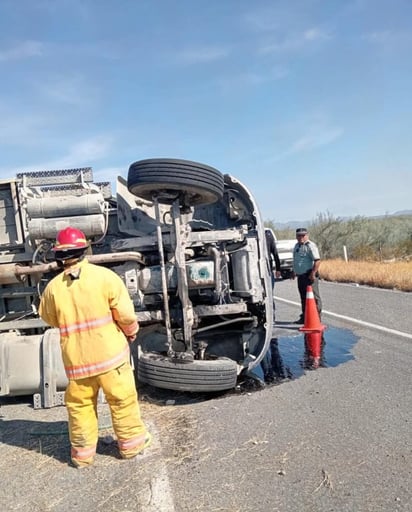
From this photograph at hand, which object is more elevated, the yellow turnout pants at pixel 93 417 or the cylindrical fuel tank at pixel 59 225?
the cylindrical fuel tank at pixel 59 225

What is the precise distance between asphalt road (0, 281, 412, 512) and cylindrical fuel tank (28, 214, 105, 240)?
5.69ft

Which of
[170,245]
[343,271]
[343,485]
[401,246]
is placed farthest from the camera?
[401,246]

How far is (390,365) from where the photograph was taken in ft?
18.4

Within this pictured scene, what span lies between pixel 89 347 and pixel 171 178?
184 centimetres

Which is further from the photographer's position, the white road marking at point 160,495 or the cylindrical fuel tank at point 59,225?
the cylindrical fuel tank at point 59,225

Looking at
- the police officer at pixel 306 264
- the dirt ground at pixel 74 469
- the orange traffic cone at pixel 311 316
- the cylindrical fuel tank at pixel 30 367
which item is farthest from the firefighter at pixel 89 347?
the police officer at pixel 306 264

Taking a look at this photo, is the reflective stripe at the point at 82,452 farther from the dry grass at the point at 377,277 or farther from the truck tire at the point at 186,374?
the dry grass at the point at 377,277

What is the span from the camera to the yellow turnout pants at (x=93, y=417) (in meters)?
3.63

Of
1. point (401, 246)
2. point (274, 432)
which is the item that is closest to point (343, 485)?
point (274, 432)

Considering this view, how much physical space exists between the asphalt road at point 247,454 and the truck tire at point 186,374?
0.20 metres

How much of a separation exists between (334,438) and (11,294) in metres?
3.77

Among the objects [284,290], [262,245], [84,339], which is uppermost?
[262,245]

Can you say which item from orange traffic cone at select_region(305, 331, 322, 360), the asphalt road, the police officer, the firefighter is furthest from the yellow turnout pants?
the police officer

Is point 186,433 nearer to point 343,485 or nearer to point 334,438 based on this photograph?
point 334,438
